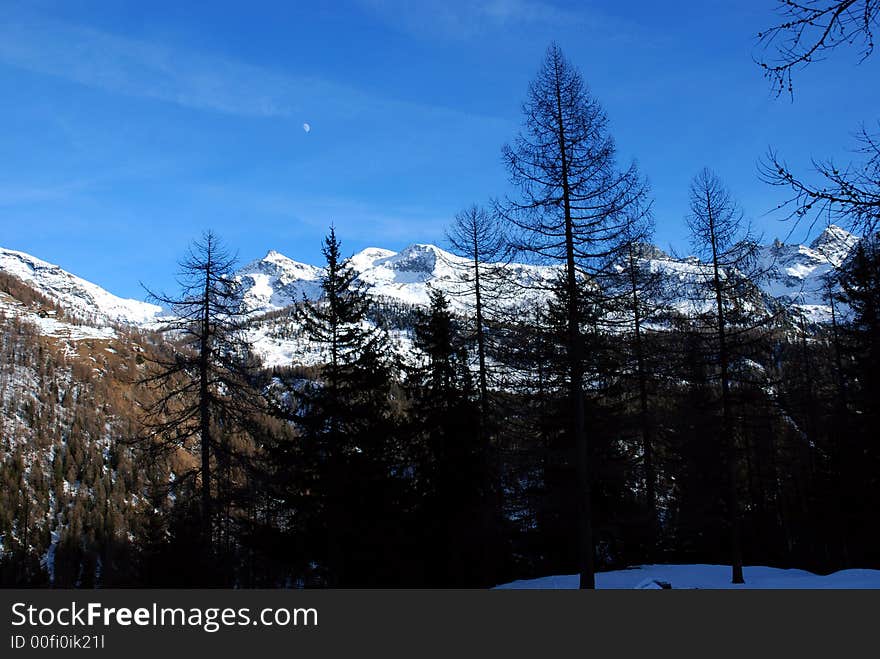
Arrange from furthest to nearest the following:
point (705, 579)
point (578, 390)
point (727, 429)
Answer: point (705, 579), point (727, 429), point (578, 390)

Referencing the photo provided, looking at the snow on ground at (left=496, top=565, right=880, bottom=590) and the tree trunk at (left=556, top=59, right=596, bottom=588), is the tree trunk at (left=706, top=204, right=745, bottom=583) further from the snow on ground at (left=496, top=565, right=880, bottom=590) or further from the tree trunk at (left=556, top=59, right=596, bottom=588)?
the tree trunk at (left=556, top=59, right=596, bottom=588)

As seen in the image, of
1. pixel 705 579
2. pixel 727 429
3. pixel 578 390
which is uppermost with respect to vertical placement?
pixel 578 390

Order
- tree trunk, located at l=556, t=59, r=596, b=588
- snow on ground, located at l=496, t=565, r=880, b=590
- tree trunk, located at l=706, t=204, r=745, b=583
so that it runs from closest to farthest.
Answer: tree trunk, located at l=556, t=59, r=596, b=588, snow on ground, located at l=496, t=565, r=880, b=590, tree trunk, located at l=706, t=204, r=745, b=583

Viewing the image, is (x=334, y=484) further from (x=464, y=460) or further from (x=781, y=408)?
(x=781, y=408)

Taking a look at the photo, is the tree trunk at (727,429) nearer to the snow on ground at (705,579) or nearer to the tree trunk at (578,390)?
the snow on ground at (705,579)

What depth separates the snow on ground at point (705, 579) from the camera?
14.8m

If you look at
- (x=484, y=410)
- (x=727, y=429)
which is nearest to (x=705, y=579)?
(x=727, y=429)

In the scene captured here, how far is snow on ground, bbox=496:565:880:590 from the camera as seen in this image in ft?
48.7

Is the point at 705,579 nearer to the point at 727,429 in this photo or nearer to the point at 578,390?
the point at 727,429

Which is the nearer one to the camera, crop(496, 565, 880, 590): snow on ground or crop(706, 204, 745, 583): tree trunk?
crop(496, 565, 880, 590): snow on ground

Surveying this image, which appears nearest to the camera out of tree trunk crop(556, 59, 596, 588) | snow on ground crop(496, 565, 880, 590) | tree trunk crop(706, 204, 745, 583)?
tree trunk crop(556, 59, 596, 588)

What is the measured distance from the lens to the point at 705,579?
18266 mm

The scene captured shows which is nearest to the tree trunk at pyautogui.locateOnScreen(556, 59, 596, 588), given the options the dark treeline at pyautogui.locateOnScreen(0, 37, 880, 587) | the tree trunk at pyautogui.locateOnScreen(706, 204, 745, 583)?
the dark treeline at pyautogui.locateOnScreen(0, 37, 880, 587)
